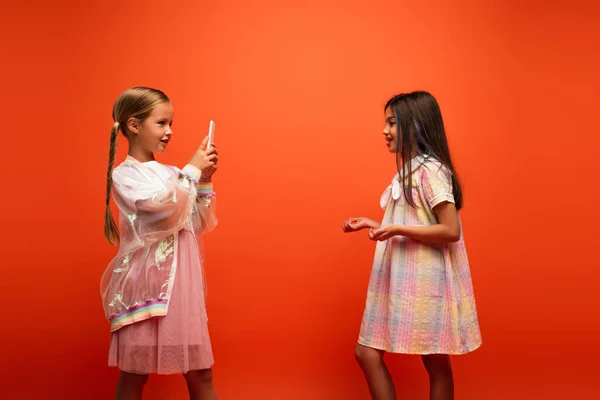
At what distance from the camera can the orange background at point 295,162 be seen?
3229mm

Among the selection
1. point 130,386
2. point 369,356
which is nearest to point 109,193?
point 130,386

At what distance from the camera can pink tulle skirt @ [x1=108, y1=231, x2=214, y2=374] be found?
2305 millimetres

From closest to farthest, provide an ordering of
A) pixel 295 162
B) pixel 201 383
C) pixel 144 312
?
1. pixel 144 312
2. pixel 201 383
3. pixel 295 162

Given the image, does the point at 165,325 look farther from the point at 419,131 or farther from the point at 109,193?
the point at 419,131

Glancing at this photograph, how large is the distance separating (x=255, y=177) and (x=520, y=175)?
1.19 metres

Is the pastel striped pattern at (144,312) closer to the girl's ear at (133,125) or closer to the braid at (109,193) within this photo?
the braid at (109,193)

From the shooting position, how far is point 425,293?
2473mm

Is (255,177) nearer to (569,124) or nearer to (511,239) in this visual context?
(511,239)

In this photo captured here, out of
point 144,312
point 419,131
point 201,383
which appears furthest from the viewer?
point 419,131

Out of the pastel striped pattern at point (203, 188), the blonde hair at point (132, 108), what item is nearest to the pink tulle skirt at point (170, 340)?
the pastel striped pattern at point (203, 188)

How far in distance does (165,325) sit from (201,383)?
0.25 meters

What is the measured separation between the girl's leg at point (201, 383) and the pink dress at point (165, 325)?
0.05 meters

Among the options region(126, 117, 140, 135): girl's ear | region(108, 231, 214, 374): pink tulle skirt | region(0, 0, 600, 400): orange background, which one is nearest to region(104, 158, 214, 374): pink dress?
region(108, 231, 214, 374): pink tulle skirt

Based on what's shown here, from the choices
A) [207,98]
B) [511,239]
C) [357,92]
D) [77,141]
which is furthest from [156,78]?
[511,239]
